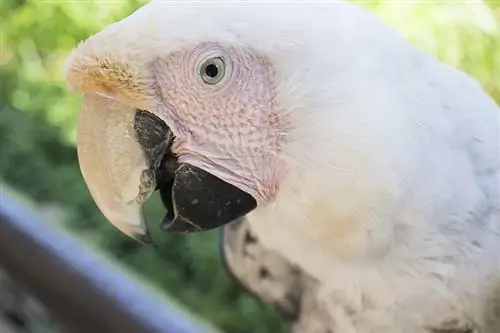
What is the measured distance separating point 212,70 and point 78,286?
215mm

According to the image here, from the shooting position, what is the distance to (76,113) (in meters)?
1.22

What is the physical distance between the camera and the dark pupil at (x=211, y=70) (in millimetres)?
634

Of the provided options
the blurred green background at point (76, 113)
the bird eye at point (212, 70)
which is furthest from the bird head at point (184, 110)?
the blurred green background at point (76, 113)

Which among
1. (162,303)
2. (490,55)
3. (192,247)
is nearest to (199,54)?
(162,303)

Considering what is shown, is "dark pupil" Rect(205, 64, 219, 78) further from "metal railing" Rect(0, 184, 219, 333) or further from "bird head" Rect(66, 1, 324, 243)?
"metal railing" Rect(0, 184, 219, 333)

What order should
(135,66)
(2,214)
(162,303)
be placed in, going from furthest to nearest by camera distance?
(2,214)
(162,303)
(135,66)

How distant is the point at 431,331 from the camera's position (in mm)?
719

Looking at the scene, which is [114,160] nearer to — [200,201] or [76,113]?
[200,201]

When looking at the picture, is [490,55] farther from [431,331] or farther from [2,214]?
[2,214]

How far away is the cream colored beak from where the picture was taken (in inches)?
25.6

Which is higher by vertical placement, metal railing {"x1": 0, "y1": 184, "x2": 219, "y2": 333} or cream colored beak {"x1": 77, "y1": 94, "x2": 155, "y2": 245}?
cream colored beak {"x1": 77, "y1": 94, "x2": 155, "y2": 245}

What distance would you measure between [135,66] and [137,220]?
122mm

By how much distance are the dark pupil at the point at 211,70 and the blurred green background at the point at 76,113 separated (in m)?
0.30

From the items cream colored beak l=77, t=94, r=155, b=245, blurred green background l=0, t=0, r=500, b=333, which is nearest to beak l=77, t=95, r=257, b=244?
cream colored beak l=77, t=94, r=155, b=245
